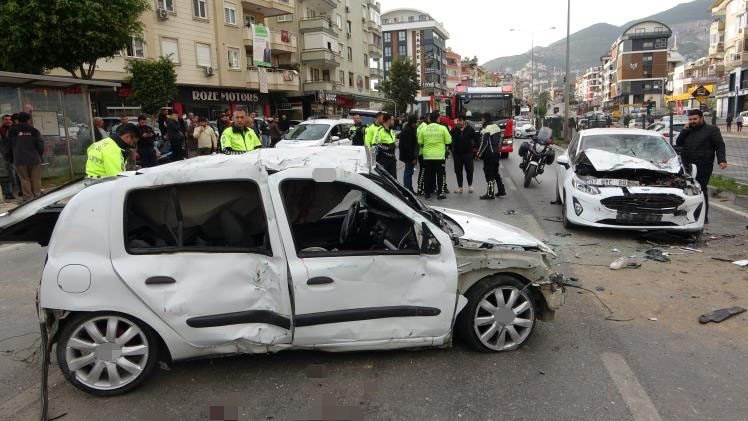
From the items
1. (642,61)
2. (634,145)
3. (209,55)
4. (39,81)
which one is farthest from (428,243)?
(642,61)

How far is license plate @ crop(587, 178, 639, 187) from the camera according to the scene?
7738 millimetres

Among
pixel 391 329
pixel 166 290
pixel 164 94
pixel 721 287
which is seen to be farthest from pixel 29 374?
pixel 164 94

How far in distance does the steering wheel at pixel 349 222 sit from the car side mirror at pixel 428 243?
71 centimetres

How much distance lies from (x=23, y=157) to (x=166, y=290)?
9.77m

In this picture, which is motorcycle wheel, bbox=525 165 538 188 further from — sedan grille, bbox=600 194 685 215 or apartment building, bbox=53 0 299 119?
apartment building, bbox=53 0 299 119

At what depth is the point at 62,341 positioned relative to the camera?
11.3 ft

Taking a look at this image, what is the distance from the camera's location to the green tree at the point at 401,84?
62.9 meters

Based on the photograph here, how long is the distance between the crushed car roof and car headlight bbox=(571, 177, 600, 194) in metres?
4.71

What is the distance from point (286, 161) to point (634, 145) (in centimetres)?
702

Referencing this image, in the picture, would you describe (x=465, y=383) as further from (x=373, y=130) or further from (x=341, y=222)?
(x=373, y=130)

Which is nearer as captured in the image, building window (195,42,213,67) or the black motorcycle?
the black motorcycle

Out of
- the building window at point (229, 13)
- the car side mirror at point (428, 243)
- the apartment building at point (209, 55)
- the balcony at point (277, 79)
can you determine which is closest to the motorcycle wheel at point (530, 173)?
the car side mirror at point (428, 243)

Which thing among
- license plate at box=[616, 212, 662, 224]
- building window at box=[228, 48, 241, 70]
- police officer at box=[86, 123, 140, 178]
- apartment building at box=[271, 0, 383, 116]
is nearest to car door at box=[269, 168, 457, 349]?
police officer at box=[86, 123, 140, 178]

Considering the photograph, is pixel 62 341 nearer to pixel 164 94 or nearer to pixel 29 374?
pixel 29 374
